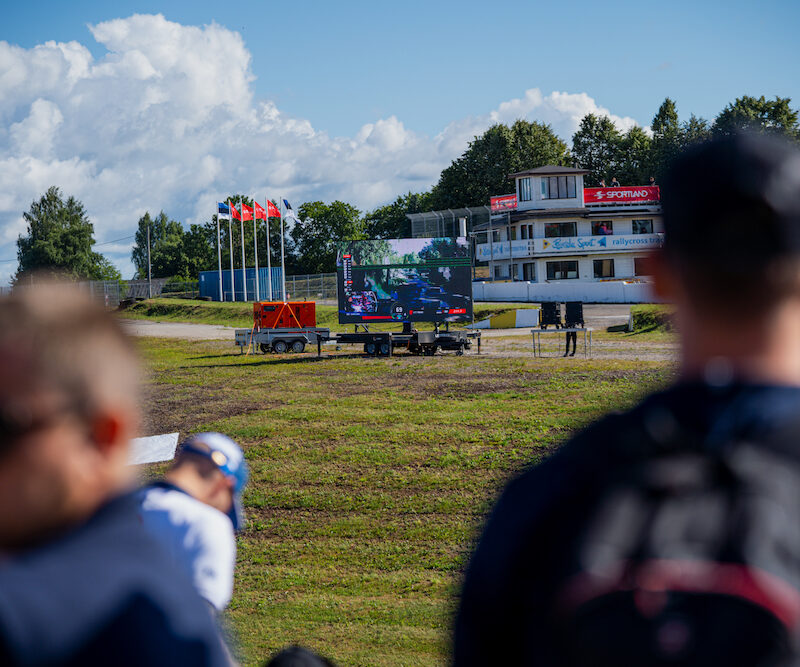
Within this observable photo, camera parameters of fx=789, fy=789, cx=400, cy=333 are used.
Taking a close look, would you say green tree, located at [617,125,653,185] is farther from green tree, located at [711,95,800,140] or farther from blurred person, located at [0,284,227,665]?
blurred person, located at [0,284,227,665]

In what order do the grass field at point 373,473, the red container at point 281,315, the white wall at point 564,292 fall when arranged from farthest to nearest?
the white wall at point 564,292 → the red container at point 281,315 → the grass field at point 373,473

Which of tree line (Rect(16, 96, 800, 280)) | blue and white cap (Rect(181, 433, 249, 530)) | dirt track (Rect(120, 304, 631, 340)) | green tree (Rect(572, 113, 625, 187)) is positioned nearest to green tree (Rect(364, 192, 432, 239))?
tree line (Rect(16, 96, 800, 280))

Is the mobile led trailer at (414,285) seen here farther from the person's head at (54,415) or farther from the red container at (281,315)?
the person's head at (54,415)

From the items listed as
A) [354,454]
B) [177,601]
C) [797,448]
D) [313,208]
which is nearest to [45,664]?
[177,601]

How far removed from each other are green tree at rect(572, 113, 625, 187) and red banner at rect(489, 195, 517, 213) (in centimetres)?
2703

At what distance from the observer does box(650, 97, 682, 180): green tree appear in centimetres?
8306

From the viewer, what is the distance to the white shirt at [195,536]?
2.57 metres

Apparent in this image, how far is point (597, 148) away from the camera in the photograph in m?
90.2

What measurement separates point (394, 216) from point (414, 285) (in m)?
73.8

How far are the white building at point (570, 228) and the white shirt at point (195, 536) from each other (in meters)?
59.3

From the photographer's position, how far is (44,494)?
1271mm

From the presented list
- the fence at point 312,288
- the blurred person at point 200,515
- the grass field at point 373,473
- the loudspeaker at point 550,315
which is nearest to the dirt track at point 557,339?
the loudspeaker at point 550,315

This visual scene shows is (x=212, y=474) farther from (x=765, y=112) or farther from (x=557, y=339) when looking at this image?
(x=765, y=112)

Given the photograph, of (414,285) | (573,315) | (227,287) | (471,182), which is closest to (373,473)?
(573,315)
